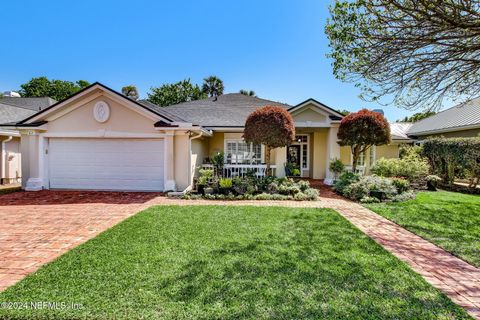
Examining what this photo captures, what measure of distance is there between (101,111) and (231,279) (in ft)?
34.7

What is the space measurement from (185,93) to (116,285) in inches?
1515

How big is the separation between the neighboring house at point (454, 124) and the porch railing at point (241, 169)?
Result: 1264 cm

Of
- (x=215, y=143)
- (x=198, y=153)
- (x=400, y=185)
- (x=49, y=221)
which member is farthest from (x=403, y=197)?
(x=49, y=221)

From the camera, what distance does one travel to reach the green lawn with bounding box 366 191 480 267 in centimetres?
511

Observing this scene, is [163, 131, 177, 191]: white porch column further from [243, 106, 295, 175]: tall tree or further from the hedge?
the hedge

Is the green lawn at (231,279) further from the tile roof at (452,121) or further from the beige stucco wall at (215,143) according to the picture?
the tile roof at (452,121)

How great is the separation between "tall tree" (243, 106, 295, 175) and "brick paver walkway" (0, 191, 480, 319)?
10.1ft

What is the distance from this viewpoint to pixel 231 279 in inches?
140

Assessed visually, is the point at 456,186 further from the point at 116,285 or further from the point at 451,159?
the point at 116,285

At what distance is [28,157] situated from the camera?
11383 mm

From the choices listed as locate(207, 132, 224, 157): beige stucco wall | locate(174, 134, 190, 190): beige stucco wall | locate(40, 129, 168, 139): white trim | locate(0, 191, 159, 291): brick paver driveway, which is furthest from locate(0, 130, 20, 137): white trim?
locate(207, 132, 224, 157): beige stucco wall

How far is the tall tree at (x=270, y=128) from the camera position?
11.0m

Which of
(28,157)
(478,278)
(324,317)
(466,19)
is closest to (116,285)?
(324,317)

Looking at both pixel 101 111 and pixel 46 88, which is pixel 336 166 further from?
pixel 46 88
